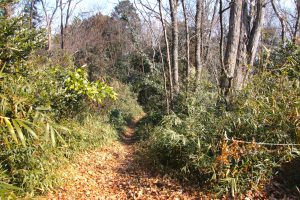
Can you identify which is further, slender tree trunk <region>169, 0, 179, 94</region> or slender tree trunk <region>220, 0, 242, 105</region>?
slender tree trunk <region>169, 0, 179, 94</region>

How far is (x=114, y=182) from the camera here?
5250 millimetres

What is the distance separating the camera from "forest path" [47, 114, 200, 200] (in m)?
4.52

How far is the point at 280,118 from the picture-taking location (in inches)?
168

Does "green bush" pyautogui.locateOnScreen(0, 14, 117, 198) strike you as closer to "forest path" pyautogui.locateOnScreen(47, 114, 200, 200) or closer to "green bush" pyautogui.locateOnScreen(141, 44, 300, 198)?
"forest path" pyautogui.locateOnScreen(47, 114, 200, 200)

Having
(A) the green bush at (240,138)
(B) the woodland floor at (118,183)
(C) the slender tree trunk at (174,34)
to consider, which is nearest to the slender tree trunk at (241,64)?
(A) the green bush at (240,138)

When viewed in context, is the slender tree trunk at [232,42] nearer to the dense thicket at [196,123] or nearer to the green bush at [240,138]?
the dense thicket at [196,123]

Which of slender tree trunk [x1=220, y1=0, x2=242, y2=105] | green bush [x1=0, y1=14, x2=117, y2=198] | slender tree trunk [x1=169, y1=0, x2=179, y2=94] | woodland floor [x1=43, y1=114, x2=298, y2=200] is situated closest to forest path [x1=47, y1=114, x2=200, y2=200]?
woodland floor [x1=43, y1=114, x2=298, y2=200]

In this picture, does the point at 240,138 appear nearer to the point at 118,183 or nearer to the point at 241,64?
the point at 118,183

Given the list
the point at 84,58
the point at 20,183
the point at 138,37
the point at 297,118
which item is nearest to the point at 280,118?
the point at 297,118

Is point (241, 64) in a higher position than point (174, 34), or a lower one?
lower

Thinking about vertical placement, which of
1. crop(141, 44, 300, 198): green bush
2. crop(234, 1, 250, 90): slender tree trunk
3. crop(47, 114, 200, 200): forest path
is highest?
crop(234, 1, 250, 90): slender tree trunk

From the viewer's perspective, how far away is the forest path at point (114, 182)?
4.52m

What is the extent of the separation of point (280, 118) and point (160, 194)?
240 cm

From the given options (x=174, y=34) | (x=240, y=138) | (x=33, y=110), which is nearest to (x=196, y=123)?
(x=240, y=138)
